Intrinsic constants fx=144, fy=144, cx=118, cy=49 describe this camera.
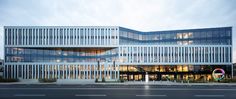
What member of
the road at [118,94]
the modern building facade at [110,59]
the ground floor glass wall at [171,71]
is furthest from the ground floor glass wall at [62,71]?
the road at [118,94]

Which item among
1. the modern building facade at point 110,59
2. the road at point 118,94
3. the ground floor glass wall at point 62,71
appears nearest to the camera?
the road at point 118,94

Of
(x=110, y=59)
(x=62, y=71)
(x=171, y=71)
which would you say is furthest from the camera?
(x=110, y=59)

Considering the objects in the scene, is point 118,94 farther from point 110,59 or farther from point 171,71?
point 171,71

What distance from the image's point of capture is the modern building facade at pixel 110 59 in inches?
1972

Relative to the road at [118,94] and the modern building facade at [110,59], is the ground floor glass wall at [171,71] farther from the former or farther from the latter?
the road at [118,94]

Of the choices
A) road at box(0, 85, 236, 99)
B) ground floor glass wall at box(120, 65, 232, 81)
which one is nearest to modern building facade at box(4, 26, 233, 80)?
ground floor glass wall at box(120, 65, 232, 81)

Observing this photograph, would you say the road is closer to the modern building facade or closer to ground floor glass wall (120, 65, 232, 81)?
ground floor glass wall (120, 65, 232, 81)

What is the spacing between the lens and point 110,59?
5238 cm

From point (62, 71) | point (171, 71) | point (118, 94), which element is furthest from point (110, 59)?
point (118, 94)

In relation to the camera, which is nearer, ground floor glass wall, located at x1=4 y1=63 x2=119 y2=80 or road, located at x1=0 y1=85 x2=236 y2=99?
road, located at x1=0 y1=85 x2=236 y2=99

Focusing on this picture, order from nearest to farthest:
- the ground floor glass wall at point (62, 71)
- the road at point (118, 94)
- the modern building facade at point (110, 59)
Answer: the road at point (118, 94), the ground floor glass wall at point (62, 71), the modern building facade at point (110, 59)

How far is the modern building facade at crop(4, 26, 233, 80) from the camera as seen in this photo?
50.1 metres

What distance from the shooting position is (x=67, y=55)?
5406cm

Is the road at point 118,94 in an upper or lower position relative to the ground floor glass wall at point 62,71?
upper
